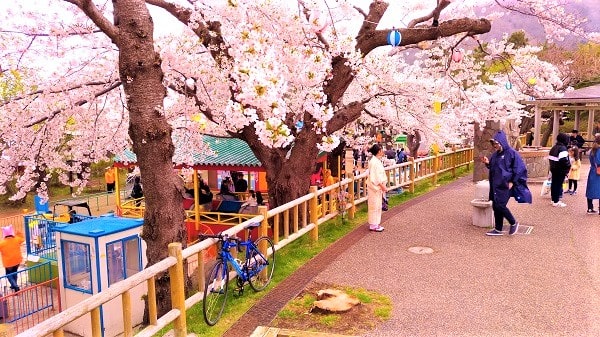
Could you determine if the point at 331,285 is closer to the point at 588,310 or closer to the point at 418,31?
the point at 588,310

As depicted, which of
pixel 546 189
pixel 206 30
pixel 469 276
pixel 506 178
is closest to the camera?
pixel 469 276

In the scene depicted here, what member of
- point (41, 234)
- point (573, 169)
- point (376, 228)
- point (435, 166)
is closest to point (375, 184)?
point (376, 228)

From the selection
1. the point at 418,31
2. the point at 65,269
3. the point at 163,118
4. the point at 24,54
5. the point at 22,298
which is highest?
the point at 418,31

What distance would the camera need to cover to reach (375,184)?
967 cm

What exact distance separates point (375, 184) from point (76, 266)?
6398 millimetres

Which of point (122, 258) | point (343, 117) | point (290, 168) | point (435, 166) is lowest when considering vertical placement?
point (122, 258)

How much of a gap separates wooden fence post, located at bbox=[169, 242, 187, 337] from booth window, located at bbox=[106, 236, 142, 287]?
5.00 m

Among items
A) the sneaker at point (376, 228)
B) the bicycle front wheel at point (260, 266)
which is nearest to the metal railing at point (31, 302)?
the bicycle front wheel at point (260, 266)

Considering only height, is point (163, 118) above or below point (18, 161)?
above

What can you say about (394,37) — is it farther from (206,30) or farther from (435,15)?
(206,30)

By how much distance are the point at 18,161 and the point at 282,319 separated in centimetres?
615

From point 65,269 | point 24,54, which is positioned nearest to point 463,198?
point 65,269

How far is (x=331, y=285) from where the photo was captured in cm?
674

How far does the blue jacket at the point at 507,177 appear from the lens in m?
8.91
